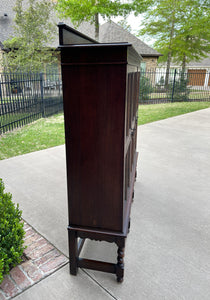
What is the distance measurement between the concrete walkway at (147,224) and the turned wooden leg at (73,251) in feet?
0.26

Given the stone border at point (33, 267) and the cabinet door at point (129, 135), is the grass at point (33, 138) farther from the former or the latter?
the cabinet door at point (129, 135)

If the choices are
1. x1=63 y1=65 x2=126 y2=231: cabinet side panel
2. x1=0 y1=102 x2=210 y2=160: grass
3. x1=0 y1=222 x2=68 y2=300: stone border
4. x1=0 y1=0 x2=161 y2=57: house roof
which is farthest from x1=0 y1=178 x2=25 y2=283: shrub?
x1=0 y1=0 x2=161 y2=57: house roof

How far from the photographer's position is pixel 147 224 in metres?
2.64

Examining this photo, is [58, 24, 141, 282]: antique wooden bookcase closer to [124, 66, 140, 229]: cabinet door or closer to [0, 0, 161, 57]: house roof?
[124, 66, 140, 229]: cabinet door

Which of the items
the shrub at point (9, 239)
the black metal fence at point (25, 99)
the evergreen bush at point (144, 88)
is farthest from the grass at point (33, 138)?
the evergreen bush at point (144, 88)

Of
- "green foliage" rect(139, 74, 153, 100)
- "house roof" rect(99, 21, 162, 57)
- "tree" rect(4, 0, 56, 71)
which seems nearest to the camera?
"tree" rect(4, 0, 56, 71)

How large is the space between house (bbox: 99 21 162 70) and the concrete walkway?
1690 cm

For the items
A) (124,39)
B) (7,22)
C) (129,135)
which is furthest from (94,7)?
(129,135)

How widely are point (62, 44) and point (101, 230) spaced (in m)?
1.39

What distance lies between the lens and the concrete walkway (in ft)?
5.98

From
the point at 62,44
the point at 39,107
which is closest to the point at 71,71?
the point at 62,44

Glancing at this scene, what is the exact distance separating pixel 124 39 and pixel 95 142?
20.5 m

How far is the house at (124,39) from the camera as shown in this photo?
19266mm

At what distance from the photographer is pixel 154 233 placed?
2486 millimetres
